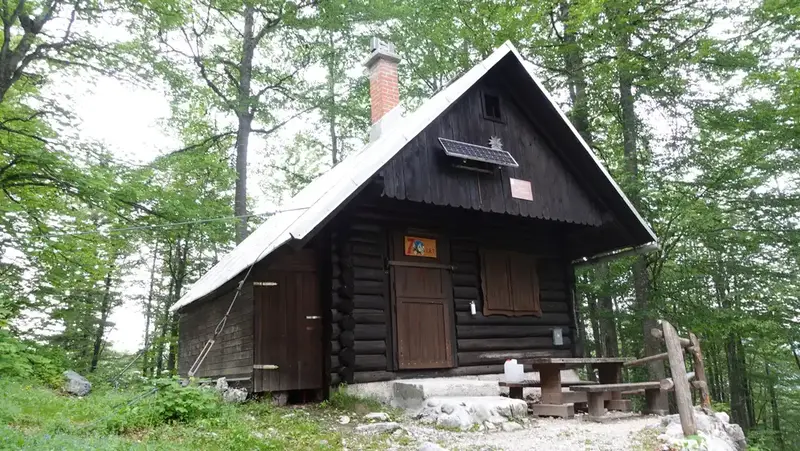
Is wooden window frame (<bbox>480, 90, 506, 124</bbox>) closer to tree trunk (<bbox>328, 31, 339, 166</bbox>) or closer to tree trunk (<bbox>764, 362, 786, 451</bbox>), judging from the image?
tree trunk (<bbox>328, 31, 339, 166</bbox>)

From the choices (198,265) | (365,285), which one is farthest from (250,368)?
(198,265)

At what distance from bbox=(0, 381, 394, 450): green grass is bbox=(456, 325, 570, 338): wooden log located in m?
3.04

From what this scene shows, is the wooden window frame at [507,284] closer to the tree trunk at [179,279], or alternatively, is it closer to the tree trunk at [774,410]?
the tree trunk at [774,410]

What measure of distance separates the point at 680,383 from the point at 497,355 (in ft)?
13.6

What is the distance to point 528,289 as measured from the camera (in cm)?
1078

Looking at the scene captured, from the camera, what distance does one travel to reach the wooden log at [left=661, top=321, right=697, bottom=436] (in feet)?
19.6

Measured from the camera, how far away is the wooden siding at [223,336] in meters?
9.23

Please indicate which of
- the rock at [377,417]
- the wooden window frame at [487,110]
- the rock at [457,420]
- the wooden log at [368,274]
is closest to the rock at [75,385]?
the wooden log at [368,274]

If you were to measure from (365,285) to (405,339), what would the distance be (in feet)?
3.61

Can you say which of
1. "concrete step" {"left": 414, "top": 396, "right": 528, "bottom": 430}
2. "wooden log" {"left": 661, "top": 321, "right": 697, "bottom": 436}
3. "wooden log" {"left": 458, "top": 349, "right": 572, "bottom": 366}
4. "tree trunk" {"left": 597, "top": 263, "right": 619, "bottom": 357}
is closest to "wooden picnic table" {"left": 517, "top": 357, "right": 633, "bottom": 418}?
"concrete step" {"left": 414, "top": 396, "right": 528, "bottom": 430}

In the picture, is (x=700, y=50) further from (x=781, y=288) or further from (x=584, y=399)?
(x=584, y=399)

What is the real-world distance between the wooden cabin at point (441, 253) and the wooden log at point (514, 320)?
0.09ft

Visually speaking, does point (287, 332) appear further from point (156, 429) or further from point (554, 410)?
point (554, 410)

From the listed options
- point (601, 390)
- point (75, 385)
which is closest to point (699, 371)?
point (601, 390)
